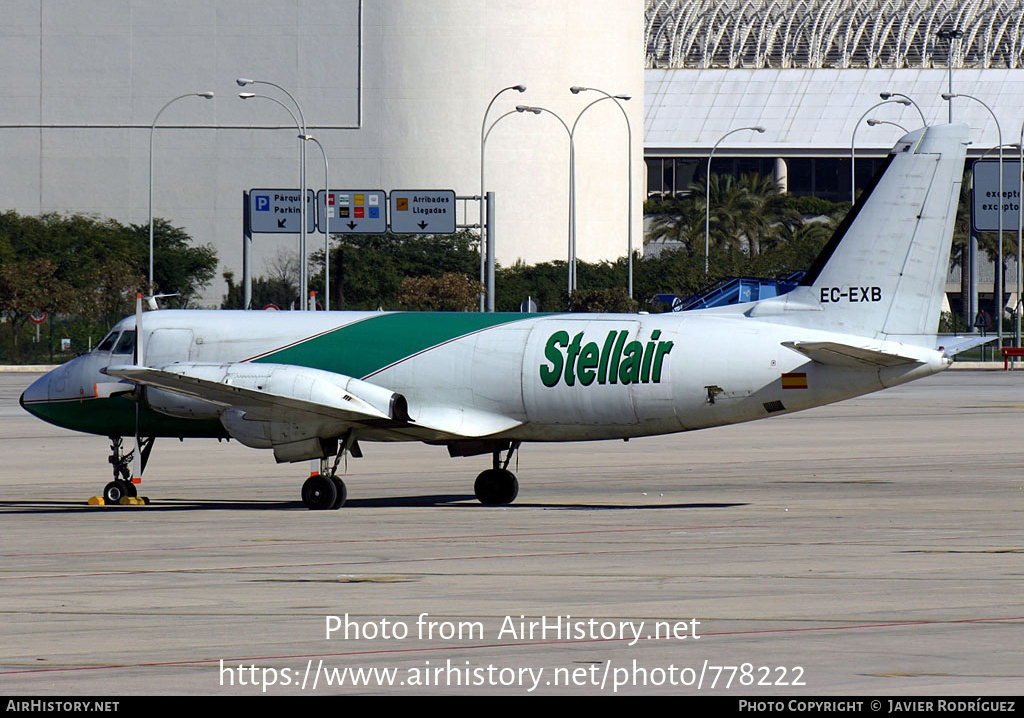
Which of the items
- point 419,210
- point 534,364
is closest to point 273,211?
point 419,210

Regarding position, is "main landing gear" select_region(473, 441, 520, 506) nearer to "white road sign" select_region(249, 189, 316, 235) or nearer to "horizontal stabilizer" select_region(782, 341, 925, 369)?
"horizontal stabilizer" select_region(782, 341, 925, 369)

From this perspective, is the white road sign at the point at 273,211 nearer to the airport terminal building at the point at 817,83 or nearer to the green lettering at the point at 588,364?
the airport terminal building at the point at 817,83

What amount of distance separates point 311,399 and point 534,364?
3.73m

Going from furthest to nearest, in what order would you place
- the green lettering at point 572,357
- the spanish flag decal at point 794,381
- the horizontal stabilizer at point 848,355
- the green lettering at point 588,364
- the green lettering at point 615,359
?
the green lettering at point 572,357
the green lettering at point 588,364
the green lettering at point 615,359
the spanish flag decal at point 794,381
the horizontal stabilizer at point 848,355

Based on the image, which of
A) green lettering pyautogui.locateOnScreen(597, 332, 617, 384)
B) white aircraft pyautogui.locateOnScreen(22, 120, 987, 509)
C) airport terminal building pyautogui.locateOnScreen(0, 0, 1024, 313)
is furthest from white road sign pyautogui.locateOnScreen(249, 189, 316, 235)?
green lettering pyautogui.locateOnScreen(597, 332, 617, 384)

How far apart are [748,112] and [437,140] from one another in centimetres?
3559

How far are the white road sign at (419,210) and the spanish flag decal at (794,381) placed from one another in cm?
6741

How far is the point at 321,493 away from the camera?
83.8ft

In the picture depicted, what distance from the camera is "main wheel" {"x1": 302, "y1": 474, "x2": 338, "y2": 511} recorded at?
2553 cm

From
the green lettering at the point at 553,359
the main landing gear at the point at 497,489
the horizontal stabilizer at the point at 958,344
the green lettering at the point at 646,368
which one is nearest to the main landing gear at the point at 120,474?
the main landing gear at the point at 497,489

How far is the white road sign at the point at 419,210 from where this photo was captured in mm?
91250

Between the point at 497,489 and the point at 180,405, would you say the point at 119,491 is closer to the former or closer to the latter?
the point at 180,405

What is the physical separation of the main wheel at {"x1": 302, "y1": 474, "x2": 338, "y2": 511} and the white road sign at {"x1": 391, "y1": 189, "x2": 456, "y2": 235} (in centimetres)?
6611
